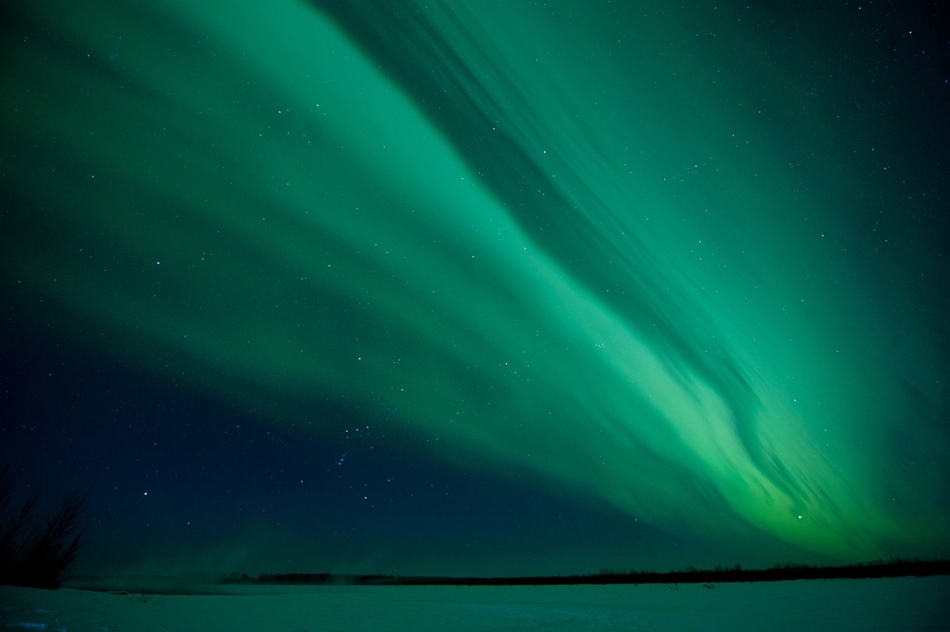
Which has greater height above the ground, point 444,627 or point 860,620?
point 860,620

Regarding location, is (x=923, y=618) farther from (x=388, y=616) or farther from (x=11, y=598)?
(x=11, y=598)

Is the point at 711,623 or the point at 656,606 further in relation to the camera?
the point at 656,606

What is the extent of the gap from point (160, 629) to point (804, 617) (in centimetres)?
1017

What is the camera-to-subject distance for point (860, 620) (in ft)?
24.6

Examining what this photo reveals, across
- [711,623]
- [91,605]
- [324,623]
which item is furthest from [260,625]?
[711,623]

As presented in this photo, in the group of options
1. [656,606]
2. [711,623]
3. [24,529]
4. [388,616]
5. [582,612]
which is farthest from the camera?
[24,529]

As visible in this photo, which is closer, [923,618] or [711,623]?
[923,618]

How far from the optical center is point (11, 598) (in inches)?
324

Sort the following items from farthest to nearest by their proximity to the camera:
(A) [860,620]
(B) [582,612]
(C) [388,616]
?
(B) [582,612] → (C) [388,616] → (A) [860,620]

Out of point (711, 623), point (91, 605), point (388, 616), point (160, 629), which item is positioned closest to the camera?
point (160, 629)

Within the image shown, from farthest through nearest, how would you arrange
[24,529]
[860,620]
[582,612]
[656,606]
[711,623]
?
[24,529] < [656,606] < [582,612] < [711,623] < [860,620]

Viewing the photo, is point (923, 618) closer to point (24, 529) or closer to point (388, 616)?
point (388, 616)

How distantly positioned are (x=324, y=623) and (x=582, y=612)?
539cm

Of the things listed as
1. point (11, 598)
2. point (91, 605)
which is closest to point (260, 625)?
point (91, 605)
